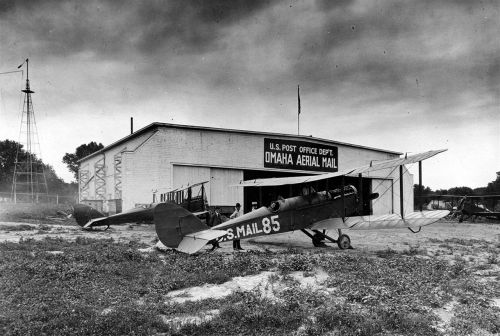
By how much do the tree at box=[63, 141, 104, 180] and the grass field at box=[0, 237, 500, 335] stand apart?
88.9 m

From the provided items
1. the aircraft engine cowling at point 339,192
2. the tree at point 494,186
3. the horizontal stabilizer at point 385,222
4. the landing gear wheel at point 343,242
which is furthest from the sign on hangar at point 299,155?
the tree at point 494,186

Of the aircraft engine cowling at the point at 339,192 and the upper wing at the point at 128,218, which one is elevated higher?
the aircraft engine cowling at the point at 339,192

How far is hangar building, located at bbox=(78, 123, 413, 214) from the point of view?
24.0 meters

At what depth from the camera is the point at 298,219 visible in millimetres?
13414

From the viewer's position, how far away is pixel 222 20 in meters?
9.66

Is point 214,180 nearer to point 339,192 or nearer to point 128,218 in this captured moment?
point 128,218

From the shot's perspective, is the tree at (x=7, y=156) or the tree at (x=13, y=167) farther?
the tree at (x=7, y=156)

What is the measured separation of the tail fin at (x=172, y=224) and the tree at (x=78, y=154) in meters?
87.3

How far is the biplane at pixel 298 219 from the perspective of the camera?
1067 centimetres

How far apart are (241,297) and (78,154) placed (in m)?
96.6

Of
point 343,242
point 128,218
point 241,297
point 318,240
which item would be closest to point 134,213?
point 128,218

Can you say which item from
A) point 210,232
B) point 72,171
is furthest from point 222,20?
point 72,171

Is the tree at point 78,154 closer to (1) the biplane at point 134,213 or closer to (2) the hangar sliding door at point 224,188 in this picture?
(2) the hangar sliding door at point 224,188

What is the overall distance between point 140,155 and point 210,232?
564 inches
